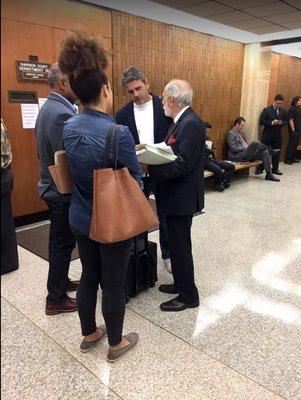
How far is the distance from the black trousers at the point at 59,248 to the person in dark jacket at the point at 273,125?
5.53 meters

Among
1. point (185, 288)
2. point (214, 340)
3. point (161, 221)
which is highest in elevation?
point (161, 221)

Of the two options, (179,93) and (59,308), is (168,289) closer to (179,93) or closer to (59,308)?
(59,308)

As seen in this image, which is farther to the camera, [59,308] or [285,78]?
[285,78]

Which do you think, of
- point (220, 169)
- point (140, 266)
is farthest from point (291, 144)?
point (140, 266)

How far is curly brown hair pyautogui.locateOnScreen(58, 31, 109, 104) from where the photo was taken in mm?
1402

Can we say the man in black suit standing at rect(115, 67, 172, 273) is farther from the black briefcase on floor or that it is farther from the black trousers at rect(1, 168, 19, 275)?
the black trousers at rect(1, 168, 19, 275)

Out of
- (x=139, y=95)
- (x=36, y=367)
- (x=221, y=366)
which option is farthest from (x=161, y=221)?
(x=36, y=367)

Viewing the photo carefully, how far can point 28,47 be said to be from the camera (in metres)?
3.59

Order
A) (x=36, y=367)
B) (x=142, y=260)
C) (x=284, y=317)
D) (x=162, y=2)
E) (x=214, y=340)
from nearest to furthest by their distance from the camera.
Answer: (x=36, y=367) < (x=214, y=340) < (x=284, y=317) < (x=142, y=260) < (x=162, y=2)

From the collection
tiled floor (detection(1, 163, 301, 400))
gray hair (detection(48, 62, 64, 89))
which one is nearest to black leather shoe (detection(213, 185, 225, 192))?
tiled floor (detection(1, 163, 301, 400))

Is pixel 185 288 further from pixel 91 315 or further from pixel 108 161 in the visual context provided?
pixel 108 161

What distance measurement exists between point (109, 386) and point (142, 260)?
903 mm

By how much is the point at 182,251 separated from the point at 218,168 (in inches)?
136

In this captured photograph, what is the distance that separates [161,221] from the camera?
2.70 meters
